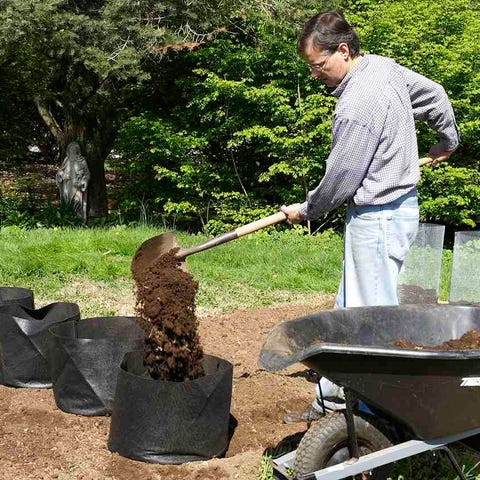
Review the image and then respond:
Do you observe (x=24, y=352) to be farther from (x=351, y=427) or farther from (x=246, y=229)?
(x=351, y=427)

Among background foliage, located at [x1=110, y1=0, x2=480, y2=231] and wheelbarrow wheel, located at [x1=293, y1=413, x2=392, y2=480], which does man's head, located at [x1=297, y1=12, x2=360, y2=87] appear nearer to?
wheelbarrow wheel, located at [x1=293, y1=413, x2=392, y2=480]

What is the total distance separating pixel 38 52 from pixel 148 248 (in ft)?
25.8

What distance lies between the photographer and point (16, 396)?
15.1 ft

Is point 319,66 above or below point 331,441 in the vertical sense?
above

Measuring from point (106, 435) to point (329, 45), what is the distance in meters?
2.27

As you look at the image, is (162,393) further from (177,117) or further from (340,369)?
(177,117)

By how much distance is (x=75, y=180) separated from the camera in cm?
1382

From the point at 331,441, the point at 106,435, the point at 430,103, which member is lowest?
the point at 106,435

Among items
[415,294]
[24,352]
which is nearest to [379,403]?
[24,352]

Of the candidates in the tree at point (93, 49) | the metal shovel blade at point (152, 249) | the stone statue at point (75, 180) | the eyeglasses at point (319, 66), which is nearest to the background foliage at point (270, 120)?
the tree at point (93, 49)

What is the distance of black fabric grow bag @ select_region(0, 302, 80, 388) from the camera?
183 inches

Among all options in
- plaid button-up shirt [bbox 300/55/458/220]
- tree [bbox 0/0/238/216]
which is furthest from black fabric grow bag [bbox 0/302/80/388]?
tree [bbox 0/0/238/216]

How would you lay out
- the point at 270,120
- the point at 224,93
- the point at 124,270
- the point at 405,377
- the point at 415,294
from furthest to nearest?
the point at 270,120, the point at 224,93, the point at 124,270, the point at 415,294, the point at 405,377

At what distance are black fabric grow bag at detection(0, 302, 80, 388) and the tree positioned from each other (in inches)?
260
